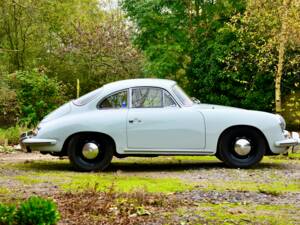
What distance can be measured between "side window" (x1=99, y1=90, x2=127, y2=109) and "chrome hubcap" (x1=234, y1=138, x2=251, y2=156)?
6.72 feet

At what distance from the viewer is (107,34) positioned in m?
24.8

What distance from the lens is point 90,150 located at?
9.46 meters

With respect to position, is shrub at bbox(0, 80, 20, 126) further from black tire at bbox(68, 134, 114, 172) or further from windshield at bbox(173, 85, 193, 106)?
windshield at bbox(173, 85, 193, 106)

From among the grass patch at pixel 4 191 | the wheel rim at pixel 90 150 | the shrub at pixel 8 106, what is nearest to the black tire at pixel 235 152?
the wheel rim at pixel 90 150

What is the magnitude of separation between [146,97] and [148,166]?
1.37 m

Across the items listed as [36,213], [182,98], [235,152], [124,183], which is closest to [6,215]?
[36,213]

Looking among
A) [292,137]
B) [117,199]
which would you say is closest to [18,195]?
[117,199]

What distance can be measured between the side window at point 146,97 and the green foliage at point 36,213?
5173 mm

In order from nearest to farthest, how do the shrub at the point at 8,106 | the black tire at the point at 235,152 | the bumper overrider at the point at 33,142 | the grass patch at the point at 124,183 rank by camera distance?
the grass patch at the point at 124,183
the bumper overrider at the point at 33,142
the black tire at the point at 235,152
the shrub at the point at 8,106

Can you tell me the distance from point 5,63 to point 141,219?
67.7 ft

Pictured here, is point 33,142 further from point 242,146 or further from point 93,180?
point 242,146

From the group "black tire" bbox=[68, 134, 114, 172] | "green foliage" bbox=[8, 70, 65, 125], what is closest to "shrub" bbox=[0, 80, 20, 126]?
"green foliage" bbox=[8, 70, 65, 125]

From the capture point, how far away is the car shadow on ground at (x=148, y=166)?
9.78m

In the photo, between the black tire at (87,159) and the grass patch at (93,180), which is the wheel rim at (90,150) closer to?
the black tire at (87,159)
